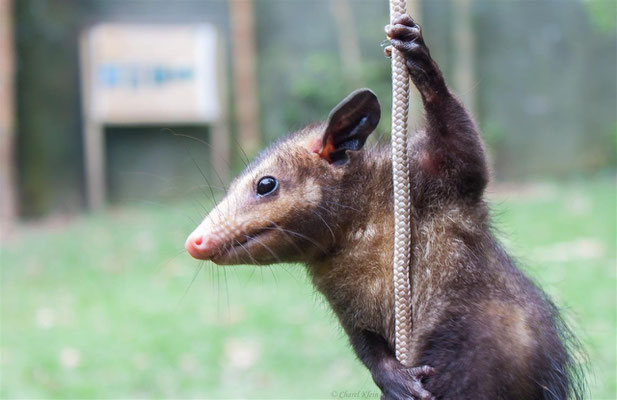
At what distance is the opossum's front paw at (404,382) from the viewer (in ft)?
7.93

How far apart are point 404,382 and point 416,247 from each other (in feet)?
1.46

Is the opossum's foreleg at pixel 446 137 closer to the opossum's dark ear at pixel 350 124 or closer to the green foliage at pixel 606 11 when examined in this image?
the opossum's dark ear at pixel 350 124

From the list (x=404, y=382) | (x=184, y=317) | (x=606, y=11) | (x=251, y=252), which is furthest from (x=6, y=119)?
(x=404, y=382)

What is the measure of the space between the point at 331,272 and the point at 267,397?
3.12 metres

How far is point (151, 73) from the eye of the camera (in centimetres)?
1156

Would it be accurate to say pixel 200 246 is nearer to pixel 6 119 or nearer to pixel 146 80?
pixel 6 119

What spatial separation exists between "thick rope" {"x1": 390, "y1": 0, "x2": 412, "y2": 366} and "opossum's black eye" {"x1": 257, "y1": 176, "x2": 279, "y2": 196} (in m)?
0.51

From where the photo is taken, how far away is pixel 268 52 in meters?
12.5

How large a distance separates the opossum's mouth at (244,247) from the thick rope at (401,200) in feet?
1.55

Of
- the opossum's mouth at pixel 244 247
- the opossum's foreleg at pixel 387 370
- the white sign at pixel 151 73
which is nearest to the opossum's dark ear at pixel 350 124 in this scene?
the opossum's mouth at pixel 244 247

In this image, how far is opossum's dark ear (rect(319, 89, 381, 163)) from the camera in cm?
258

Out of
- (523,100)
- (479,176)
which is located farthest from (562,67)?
(479,176)

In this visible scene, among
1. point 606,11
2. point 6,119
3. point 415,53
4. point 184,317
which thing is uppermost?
point 415,53

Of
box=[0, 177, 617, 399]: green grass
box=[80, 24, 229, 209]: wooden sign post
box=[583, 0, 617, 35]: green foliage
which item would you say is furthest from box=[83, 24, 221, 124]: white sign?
box=[583, 0, 617, 35]: green foliage
